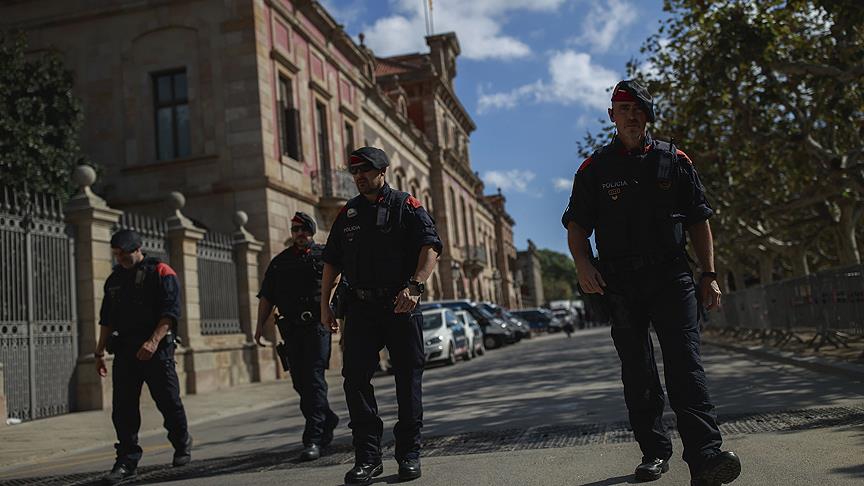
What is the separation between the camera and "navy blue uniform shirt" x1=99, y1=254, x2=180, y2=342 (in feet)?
20.7

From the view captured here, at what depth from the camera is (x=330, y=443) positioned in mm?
Answer: 7109

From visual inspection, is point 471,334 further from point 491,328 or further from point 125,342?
point 125,342

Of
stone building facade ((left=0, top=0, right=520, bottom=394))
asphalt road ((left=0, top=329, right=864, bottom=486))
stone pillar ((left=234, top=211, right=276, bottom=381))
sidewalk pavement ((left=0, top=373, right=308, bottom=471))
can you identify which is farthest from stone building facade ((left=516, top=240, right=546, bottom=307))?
asphalt road ((left=0, top=329, right=864, bottom=486))

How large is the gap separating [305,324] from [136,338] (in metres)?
1.27

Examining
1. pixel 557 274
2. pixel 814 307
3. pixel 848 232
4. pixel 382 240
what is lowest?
pixel 814 307

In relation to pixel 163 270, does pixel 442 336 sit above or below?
below

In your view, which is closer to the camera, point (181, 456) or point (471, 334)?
point (181, 456)

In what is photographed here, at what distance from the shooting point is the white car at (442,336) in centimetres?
2053

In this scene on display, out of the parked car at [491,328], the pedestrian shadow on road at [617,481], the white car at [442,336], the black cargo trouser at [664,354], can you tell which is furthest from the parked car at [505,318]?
the black cargo trouser at [664,354]

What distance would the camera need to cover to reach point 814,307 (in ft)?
A: 46.2

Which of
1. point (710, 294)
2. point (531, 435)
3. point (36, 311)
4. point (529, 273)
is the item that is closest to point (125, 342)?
point (531, 435)

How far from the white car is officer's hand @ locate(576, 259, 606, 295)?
636 inches

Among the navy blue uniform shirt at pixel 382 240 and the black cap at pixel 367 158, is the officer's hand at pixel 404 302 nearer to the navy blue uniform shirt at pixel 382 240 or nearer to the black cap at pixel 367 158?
the navy blue uniform shirt at pixel 382 240

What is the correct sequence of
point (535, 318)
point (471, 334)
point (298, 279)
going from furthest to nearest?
1. point (535, 318)
2. point (471, 334)
3. point (298, 279)
